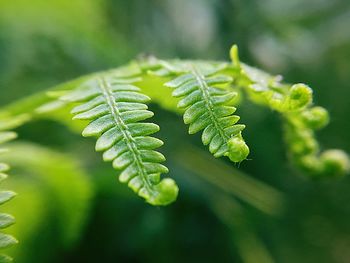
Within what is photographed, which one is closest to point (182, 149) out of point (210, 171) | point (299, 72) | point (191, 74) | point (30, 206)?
point (210, 171)

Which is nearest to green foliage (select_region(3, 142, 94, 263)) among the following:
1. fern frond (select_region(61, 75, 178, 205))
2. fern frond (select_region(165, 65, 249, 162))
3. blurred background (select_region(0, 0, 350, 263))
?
blurred background (select_region(0, 0, 350, 263))

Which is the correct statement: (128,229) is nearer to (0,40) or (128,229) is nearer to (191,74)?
(0,40)

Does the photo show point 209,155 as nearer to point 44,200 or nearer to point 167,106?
point 44,200

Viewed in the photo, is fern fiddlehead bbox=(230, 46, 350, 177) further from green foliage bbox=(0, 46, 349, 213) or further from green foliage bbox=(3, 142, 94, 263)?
green foliage bbox=(3, 142, 94, 263)

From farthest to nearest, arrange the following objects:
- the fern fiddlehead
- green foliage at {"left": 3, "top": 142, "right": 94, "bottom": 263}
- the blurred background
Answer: the blurred background, green foliage at {"left": 3, "top": 142, "right": 94, "bottom": 263}, the fern fiddlehead

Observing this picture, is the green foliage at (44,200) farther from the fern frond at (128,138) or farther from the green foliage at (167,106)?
the fern frond at (128,138)

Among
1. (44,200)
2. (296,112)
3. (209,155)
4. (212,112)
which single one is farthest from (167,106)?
(209,155)

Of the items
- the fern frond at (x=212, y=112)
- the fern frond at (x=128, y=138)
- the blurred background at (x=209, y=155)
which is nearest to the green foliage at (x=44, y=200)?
the blurred background at (x=209, y=155)
